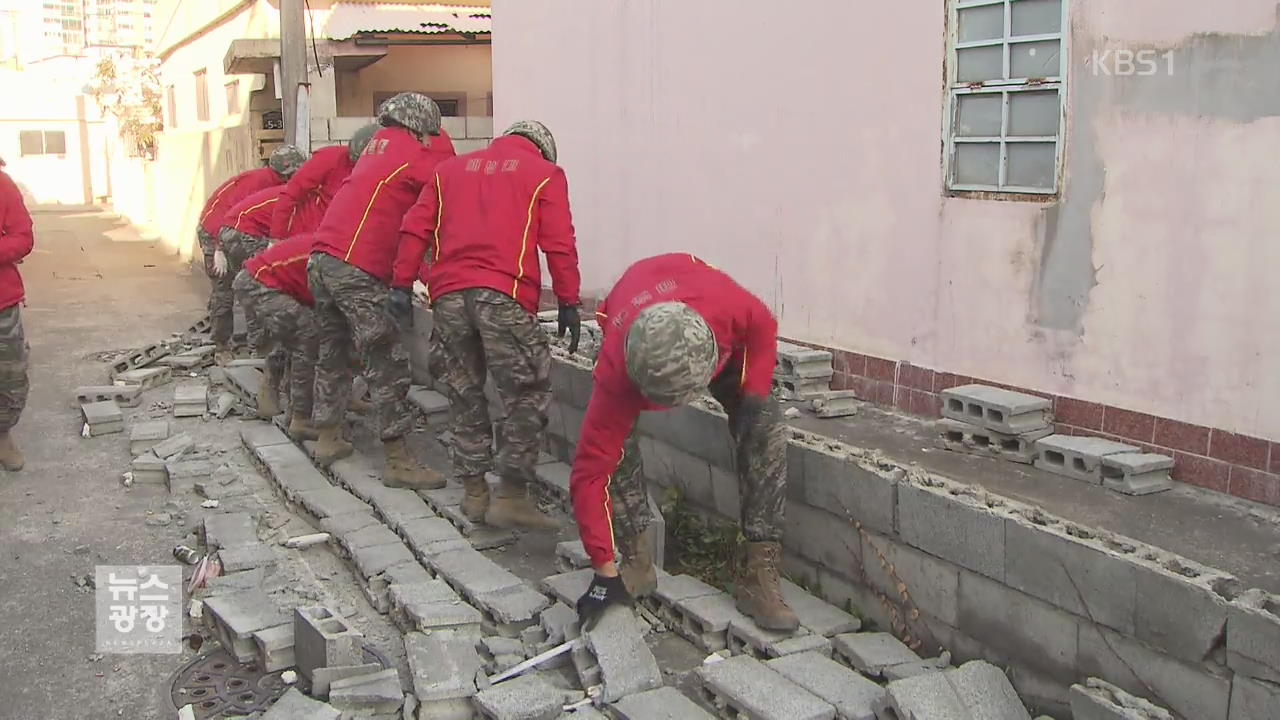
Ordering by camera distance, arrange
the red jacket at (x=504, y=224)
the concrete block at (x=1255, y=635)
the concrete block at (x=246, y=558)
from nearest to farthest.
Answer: the concrete block at (x=1255, y=635)
the concrete block at (x=246, y=558)
the red jacket at (x=504, y=224)

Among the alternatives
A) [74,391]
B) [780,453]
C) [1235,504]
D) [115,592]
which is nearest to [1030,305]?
[1235,504]

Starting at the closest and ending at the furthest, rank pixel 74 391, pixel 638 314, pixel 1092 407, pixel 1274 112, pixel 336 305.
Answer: pixel 638 314 < pixel 1274 112 < pixel 1092 407 < pixel 336 305 < pixel 74 391

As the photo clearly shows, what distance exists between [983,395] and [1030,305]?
473 mm

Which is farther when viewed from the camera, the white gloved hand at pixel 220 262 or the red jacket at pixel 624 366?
the white gloved hand at pixel 220 262

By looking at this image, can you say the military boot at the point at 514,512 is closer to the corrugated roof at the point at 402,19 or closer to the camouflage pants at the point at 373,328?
the camouflage pants at the point at 373,328

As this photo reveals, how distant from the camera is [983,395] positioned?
5.31 m

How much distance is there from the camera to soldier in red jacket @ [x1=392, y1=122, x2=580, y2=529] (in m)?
5.61

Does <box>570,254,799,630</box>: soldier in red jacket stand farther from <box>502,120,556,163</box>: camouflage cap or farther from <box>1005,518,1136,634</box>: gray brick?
<box>502,120,556,163</box>: camouflage cap

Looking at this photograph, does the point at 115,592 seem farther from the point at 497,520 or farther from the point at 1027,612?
the point at 1027,612

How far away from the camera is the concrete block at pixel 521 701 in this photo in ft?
12.8

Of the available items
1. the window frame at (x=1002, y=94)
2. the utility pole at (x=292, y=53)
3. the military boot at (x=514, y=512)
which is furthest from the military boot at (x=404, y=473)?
the utility pole at (x=292, y=53)

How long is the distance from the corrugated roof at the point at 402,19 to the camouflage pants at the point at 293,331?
5.93 meters

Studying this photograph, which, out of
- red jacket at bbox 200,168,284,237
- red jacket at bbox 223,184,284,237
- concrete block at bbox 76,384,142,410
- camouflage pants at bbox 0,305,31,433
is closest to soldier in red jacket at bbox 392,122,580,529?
camouflage pants at bbox 0,305,31,433

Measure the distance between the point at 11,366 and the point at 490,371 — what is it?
130 inches
